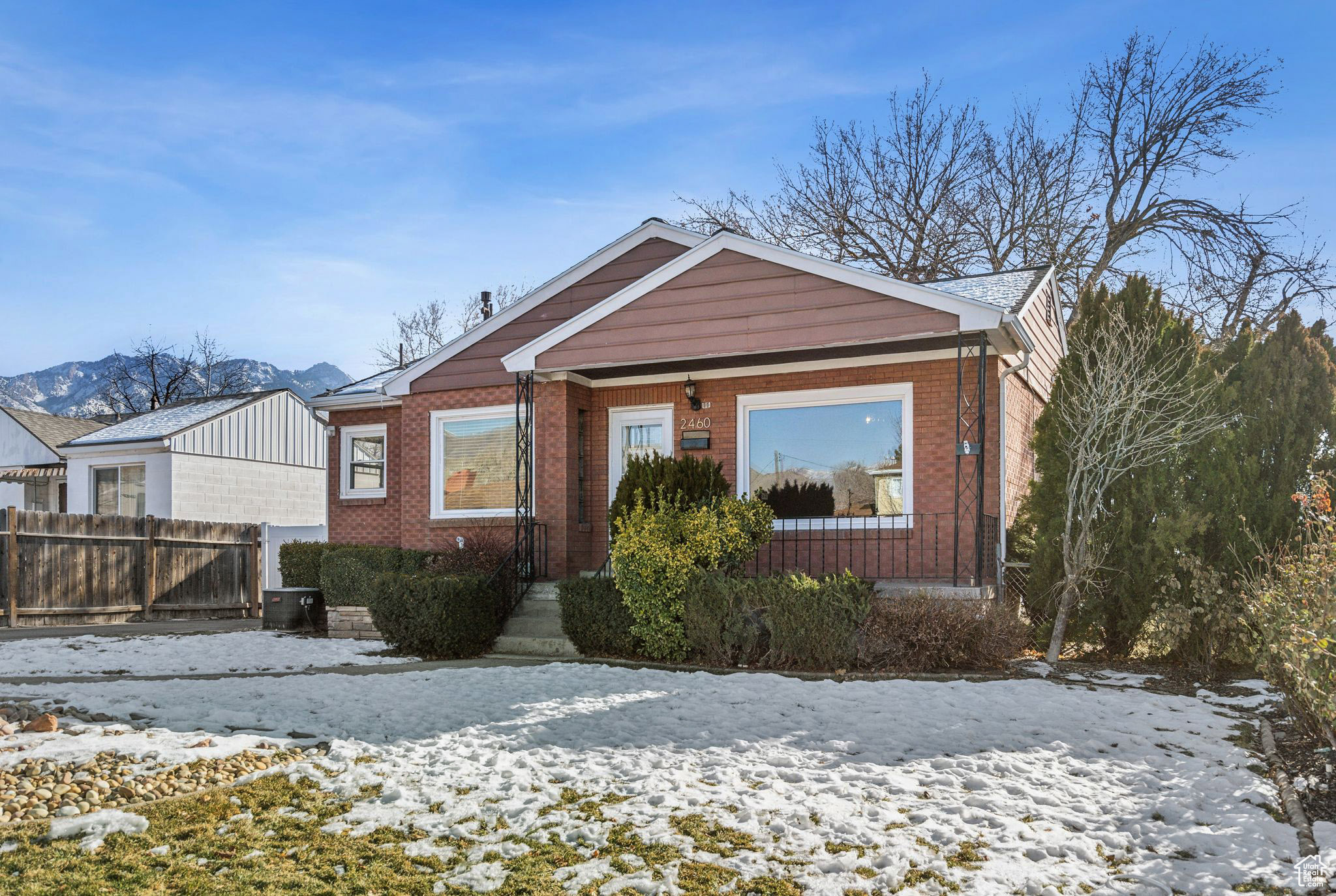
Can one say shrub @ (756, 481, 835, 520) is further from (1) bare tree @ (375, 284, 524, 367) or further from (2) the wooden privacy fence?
(1) bare tree @ (375, 284, 524, 367)

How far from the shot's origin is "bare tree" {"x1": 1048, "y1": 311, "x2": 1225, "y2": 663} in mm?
9211

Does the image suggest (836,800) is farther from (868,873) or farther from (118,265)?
(118,265)

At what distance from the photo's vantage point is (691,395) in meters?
12.3

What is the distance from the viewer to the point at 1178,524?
29.1 ft

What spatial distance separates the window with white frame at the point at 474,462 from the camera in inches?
525

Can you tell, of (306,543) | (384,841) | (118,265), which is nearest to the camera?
(384,841)

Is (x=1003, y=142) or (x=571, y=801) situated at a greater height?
(x=1003, y=142)

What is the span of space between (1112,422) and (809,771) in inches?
230

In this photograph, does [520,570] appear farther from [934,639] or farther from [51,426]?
[51,426]

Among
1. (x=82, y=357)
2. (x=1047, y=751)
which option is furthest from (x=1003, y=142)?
(x=82, y=357)

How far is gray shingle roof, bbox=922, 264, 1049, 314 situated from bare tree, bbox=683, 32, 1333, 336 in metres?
7.97

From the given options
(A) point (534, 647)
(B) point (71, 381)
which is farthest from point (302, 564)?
(B) point (71, 381)

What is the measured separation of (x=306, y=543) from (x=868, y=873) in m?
12.4

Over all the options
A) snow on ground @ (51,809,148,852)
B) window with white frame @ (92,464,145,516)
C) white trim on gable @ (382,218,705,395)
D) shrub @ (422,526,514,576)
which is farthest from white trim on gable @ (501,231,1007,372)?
window with white frame @ (92,464,145,516)
